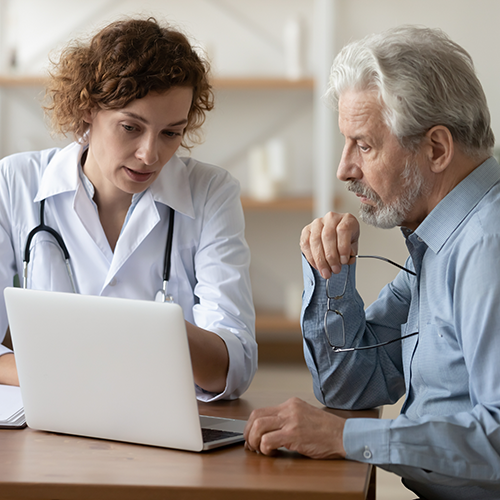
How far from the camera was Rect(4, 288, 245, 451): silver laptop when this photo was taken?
95 cm

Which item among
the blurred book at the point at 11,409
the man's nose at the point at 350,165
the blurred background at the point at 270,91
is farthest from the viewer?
the blurred background at the point at 270,91

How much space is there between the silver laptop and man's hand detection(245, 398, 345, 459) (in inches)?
2.4

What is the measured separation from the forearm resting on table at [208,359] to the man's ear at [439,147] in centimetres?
52

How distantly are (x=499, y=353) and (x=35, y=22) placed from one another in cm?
360

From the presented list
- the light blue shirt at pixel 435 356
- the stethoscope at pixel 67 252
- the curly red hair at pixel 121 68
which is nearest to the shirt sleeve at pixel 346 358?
the light blue shirt at pixel 435 356

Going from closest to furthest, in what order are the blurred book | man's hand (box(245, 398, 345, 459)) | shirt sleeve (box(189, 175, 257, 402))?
man's hand (box(245, 398, 345, 459)) < the blurred book < shirt sleeve (box(189, 175, 257, 402))

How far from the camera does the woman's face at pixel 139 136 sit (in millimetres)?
1426

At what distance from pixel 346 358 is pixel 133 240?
1.85 feet

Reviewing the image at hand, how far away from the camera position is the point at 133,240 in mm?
1521

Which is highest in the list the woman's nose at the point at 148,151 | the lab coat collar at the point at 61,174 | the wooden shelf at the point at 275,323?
the woman's nose at the point at 148,151

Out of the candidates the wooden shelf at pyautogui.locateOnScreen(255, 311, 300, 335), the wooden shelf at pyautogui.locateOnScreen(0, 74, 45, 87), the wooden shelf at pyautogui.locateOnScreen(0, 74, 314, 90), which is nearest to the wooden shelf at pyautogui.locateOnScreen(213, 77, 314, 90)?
the wooden shelf at pyautogui.locateOnScreen(0, 74, 314, 90)

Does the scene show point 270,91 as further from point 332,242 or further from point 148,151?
point 332,242

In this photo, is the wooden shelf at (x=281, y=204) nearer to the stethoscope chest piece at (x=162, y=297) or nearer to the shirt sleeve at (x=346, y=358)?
the stethoscope chest piece at (x=162, y=297)

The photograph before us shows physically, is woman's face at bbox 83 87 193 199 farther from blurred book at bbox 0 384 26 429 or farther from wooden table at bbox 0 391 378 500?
wooden table at bbox 0 391 378 500
